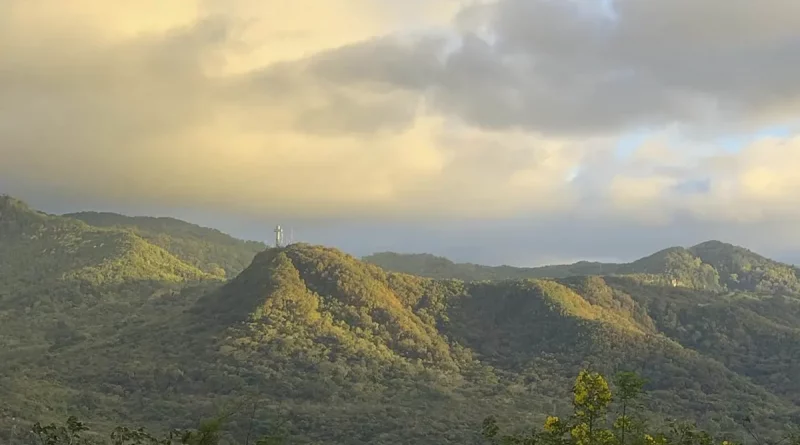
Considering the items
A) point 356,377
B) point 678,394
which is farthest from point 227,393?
point 678,394

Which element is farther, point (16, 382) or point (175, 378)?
point (175, 378)

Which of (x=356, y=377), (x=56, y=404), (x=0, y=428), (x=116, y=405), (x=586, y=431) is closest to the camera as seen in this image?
(x=586, y=431)

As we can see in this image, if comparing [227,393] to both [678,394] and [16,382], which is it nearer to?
[16,382]

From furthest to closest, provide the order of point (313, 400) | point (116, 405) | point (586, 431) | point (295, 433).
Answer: point (313, 400)
point (116, 405)
point (295, 433)
point (586, 431)

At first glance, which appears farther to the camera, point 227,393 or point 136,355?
point 136,355

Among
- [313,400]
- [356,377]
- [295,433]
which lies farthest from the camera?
[356,377]

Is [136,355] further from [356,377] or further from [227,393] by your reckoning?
[356,377]

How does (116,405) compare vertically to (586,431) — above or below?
below

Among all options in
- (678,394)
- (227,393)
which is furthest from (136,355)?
(678,394)

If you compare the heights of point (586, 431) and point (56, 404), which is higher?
point (586, 431)
